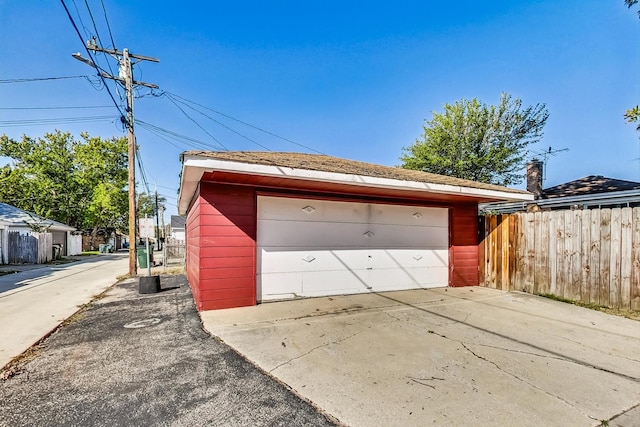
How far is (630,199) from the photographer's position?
6.32 m

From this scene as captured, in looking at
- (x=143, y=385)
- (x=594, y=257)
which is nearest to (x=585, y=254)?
(x=594, y=257)

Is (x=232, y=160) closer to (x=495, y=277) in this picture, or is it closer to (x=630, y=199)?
(x=495, y=277)

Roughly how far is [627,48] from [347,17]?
8236 millimetres

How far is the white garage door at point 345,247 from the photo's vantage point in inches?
211

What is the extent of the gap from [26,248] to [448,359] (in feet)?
68.5

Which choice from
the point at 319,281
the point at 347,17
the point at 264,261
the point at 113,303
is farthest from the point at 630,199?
the point at 113,303

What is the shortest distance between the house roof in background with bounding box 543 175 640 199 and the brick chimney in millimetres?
327

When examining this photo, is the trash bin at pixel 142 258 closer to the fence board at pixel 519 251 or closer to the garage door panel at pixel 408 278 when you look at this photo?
the garage door panel at pixel 408 278

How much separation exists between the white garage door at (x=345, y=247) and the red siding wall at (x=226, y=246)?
10.7 inches

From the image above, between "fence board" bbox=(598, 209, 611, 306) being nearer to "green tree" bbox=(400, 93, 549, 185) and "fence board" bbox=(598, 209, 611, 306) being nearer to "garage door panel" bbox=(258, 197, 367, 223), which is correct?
"garage door panel" bbox=(258, 197, 367, 223)

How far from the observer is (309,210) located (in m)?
5.70

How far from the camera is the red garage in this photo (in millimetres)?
4684

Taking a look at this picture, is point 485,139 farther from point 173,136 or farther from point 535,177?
point 173,136

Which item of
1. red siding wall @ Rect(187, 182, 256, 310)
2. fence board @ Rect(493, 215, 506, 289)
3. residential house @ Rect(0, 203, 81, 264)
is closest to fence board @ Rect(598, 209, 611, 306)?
fence board @ Rect(493, 215, 506, 289)
